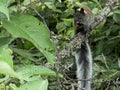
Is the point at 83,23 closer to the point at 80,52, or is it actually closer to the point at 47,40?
the point at 80,52

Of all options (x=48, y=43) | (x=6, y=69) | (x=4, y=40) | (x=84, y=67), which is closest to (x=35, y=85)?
(x=6, y=69)

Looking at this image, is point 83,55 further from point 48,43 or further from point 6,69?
point 6,69

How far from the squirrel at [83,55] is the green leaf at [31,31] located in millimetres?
255

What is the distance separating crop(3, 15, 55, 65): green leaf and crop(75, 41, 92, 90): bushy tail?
255 millimetres

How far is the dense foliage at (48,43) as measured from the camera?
4.42ft

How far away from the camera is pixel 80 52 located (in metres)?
1.87

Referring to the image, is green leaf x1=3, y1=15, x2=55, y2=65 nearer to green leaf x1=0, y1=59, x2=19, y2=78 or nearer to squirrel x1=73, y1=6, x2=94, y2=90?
squirrel x1=73, y1=6, x2=94, y2=90

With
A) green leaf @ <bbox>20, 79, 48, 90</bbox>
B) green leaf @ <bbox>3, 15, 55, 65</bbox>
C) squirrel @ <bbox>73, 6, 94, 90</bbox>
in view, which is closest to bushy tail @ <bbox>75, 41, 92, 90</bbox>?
squirrel @ <bbox>73, 6, 94, 90</bbox>

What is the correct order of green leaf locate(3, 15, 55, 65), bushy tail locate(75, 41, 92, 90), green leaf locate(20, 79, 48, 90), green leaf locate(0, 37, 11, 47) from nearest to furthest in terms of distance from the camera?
green leaf locate(20, 79, 48, 90) < green leaf locate(3, 15, 55, 65) < green leaf locate(0, 37, 11, 47) < bushy tail locate(75, 41, 92, 90)

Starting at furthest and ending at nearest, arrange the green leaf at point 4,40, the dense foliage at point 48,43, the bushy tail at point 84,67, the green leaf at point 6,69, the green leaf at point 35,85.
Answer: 1. the bushy tail at point 84,67
2. the green leaf at point 4,40
3. the dense foliage at point 48,43
4. the green leaf at point 35,85
5. the green leaf at point 6,69

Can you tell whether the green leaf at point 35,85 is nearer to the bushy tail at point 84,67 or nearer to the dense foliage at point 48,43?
the dense foliage at point 48,43

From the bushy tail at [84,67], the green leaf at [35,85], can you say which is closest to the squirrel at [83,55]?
the bushy tail at [84,67]

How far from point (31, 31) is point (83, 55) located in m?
0.43

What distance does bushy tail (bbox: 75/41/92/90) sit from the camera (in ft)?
5.58
